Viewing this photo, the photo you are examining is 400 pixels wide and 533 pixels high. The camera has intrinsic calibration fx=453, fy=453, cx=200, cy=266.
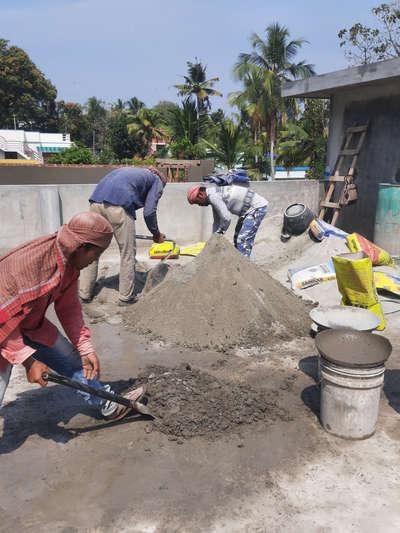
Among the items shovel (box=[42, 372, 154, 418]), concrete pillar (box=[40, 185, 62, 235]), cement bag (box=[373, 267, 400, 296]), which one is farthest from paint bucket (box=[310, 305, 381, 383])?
concrete pillar (box=[40, 185, 62, 235])

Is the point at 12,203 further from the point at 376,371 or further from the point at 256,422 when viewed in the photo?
the point at 376,371

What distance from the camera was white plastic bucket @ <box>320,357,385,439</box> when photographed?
9.68ft

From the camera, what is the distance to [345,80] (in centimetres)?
883

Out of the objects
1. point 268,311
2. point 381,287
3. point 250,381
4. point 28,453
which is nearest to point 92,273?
point 268,311

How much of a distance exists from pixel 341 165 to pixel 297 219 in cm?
223

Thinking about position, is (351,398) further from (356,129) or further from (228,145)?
(228,145)

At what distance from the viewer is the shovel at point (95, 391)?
2.55 metres

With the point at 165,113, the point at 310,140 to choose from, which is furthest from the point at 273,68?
the point at 165,113

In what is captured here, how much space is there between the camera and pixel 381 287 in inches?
229

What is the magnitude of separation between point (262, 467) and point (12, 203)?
6169 mm

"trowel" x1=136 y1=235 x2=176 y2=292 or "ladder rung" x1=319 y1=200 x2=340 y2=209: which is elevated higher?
"ladder rung" x1=319 y1=200 x2=340 y2=209

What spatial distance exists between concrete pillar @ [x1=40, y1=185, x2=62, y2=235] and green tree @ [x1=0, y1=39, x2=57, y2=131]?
4164 cm

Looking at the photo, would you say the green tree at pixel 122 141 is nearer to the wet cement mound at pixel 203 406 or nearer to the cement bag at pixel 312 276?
the cement bag at pixel 312 276

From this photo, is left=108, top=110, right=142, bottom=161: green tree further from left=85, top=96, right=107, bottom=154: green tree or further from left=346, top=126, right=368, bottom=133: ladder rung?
left=346, top=126, right=368, bottom=133: ladder rung
